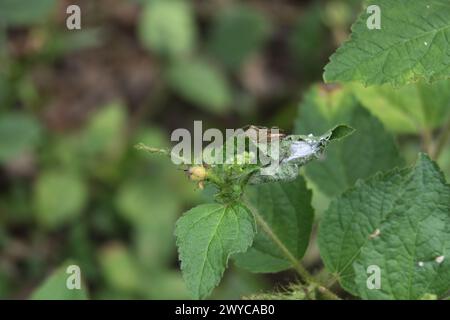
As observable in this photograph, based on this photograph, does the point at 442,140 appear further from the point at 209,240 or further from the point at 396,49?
the point at 209,240

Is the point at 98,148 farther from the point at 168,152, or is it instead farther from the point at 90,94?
the point at 168,152

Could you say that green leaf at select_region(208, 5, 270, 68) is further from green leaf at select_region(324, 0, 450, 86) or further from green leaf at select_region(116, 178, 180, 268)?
green leaf at select_region(324, 0, 450, 86)

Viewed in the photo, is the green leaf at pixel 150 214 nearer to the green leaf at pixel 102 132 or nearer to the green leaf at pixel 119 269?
the green leaf at pixel 119 269

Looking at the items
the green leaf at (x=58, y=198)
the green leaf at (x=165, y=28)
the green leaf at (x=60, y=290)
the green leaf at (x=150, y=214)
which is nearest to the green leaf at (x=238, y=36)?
the green leaf at (x=165, y=28)

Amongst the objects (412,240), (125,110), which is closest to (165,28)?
(125,110)
